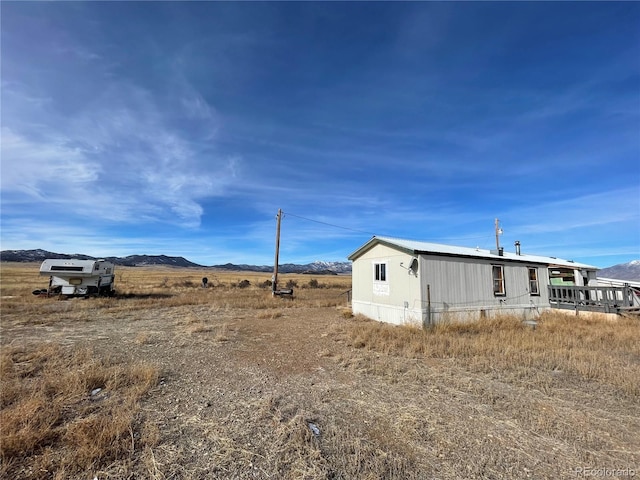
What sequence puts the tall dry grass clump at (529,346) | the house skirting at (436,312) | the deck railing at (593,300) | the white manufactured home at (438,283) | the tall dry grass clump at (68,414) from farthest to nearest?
the deck railing at (593,300), the white manufactured home at (438,283), the house skirting at (436,312), the tall dry grass clump at (529,346), the tall dry grass clump at (68,414)

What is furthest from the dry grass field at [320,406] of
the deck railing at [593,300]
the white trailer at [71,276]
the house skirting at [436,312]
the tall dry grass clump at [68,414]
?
the white trailer at [71,276]

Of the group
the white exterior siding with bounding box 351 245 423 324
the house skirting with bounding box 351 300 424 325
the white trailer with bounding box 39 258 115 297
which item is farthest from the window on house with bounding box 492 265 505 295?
the white trailer with bounding box 39 258 115 297

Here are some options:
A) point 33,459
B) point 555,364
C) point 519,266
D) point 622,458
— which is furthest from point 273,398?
point 519,266

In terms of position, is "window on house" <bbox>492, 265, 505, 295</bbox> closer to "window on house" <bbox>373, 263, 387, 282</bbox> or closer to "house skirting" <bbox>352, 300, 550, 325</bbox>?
"house skirting" <bbox>352, 300, 550, 325</bbox>

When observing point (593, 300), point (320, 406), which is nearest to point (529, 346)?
point (320, 406)

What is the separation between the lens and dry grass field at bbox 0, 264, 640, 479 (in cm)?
353

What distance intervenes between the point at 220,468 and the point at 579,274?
21855 mm

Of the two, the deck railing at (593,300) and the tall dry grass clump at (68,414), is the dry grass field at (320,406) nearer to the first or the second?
the tall dry grass clump at (68,414)

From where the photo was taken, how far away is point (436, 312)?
12758 millimetres

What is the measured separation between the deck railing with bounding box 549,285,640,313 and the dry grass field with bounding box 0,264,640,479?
15.8 feet

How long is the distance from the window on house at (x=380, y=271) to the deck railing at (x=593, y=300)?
9.51 m

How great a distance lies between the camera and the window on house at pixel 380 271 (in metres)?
14.8

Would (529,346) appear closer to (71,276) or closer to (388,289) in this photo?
(388,289)

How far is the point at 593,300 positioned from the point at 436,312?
29.0ft
